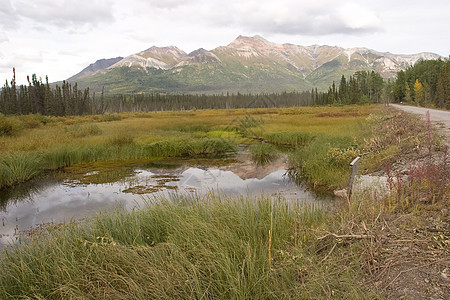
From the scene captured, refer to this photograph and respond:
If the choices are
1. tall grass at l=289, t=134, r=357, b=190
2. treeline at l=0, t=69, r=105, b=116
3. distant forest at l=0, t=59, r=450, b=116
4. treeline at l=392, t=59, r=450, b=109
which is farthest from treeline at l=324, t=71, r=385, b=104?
tall grass at l=289, t=134, r=357, b=190

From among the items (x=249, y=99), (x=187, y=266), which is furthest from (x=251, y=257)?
(x=249, y=99)

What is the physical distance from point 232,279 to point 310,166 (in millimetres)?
10935

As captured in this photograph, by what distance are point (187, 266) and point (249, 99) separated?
6355 inches

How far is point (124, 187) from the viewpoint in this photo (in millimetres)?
12859

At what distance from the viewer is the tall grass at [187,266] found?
12.1ft

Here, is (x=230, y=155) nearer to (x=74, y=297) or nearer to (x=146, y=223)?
(x=146, y=223)

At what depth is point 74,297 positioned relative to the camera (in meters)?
3.69

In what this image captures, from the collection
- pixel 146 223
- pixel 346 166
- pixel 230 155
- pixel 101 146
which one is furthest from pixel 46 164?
pixel 346 166

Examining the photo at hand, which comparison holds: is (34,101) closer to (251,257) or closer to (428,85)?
(251,257)

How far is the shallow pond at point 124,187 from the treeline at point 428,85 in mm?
47983

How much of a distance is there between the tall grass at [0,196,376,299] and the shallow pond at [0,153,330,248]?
94.6 inches

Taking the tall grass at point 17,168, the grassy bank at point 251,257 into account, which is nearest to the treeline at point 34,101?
the tall grass at point 17,168

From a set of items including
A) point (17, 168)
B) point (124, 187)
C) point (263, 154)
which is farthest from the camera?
point (263, 154)

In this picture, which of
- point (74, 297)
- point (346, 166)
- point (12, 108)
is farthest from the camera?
point (12, 108)
